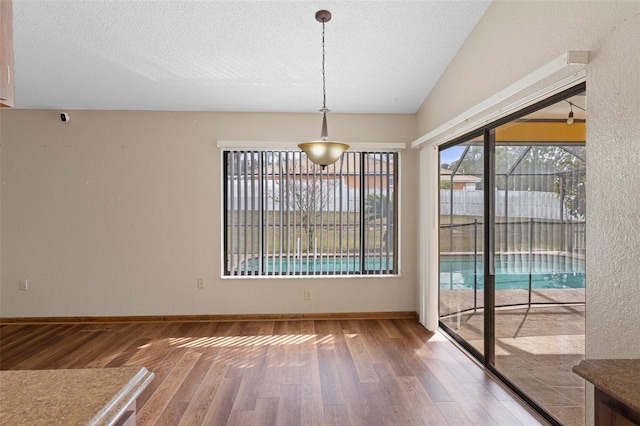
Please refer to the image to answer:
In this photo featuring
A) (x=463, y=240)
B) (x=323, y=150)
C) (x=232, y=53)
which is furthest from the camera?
(x=463, y=240)

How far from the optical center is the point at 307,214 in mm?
4652

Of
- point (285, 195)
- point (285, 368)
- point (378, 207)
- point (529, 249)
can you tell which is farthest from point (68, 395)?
point (378, 207)

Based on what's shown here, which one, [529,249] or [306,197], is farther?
[306,197]

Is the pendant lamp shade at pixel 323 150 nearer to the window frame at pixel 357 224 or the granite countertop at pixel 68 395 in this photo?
the granite countertop at pixel 68 395

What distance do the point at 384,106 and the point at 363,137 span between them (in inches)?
17.3

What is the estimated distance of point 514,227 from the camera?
2.84 meters

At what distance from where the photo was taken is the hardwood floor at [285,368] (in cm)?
248

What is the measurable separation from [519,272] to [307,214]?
2500mm

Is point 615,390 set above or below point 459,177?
below

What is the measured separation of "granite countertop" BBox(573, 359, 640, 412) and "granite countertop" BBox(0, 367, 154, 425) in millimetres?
1206

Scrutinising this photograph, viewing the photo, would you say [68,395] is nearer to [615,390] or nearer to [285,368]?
[615,390]

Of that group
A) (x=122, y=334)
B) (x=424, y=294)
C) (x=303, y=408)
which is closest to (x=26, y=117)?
(x=122, y=334)

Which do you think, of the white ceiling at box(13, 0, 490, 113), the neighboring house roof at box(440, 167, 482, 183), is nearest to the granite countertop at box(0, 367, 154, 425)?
the white ceiling at box(13, 0, 490, 113)

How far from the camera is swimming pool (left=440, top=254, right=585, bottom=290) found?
7.56ft
